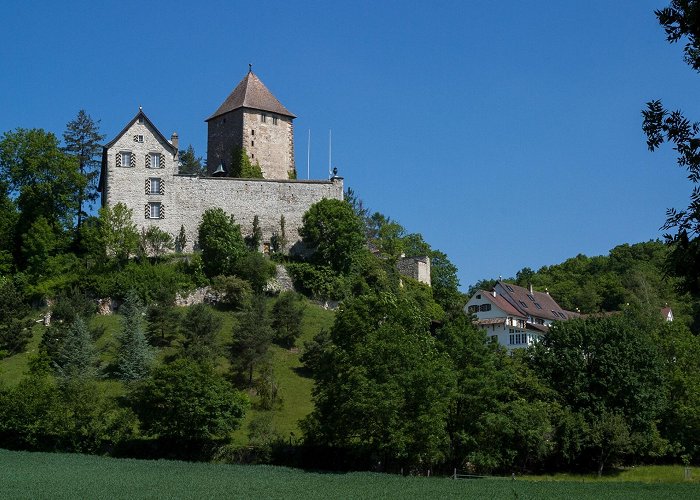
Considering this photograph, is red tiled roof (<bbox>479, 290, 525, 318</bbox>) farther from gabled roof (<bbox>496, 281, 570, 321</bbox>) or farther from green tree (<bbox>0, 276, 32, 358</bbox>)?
green tree (<bbox>0, 276, 32, 358</bbox>)

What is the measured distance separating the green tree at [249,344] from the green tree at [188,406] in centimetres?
665

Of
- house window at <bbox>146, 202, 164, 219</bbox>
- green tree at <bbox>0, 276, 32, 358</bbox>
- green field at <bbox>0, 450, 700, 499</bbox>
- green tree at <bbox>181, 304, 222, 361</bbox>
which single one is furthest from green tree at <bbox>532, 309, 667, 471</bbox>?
green tree at <bbox>0, 276, 32, 358</bbox>

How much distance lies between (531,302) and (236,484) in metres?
56.0

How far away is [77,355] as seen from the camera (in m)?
55.0

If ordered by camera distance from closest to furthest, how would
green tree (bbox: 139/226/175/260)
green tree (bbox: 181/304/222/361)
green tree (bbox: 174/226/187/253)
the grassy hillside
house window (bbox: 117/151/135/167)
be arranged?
the grassy hillside < green tree (bbox: 181/304/222/361) < green tree (bbox: 139/226/175/260) < green tree (bbox: 174/226/187/253) < house window (bbox: 117/151/135/167)

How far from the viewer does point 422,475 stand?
149ft

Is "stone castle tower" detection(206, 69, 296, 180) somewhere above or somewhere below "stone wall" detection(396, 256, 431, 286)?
above

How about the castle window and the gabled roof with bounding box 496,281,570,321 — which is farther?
the gabled roof with bounding box 496,281,570,321

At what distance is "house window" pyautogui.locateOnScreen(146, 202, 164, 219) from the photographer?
235 feet

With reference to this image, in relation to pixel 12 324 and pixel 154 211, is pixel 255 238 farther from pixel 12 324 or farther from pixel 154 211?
pixel 12 324

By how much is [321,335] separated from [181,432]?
14.1m

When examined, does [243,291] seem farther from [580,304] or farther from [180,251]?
[580,304]

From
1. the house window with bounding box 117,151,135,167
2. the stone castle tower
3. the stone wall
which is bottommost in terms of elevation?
the stone wall

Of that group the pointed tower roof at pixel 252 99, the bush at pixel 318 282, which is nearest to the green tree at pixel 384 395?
the bush at pixel 318 282
